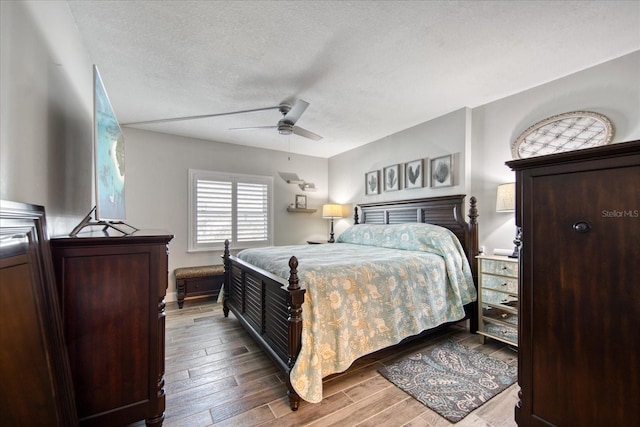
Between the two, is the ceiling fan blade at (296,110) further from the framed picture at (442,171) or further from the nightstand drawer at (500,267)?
the nightstand drawer at (500,267)

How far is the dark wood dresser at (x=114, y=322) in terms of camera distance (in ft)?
4.24

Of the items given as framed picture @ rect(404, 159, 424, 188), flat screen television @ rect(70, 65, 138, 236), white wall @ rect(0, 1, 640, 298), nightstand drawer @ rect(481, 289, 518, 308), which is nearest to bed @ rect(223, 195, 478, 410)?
nightstand drawer @ rect(481, 289, 518, 308)

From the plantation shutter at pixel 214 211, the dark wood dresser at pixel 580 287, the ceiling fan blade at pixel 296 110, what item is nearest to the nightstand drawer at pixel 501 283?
the dark wood dresser at pixel 580 287

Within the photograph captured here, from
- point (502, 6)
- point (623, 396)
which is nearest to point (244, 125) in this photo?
point (502, 6)

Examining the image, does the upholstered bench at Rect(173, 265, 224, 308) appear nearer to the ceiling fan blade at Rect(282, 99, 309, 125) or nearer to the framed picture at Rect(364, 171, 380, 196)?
the ceiling fan blade at Rect(282, 99, 309, 125)

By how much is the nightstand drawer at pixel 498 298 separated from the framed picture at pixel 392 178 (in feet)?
6.60

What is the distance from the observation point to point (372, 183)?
485 cm

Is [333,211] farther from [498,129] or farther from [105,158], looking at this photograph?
[105,158]

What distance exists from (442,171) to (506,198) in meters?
0.94

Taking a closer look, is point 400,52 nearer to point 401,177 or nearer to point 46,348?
point 401,177

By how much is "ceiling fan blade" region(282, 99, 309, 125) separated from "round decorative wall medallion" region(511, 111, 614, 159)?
2.40m

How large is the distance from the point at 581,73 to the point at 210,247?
5278 millimetres

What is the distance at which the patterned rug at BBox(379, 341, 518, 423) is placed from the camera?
1881 millimetres

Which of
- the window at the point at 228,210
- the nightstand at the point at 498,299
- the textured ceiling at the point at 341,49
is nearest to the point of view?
the textured ceiling at the point at 341,49
